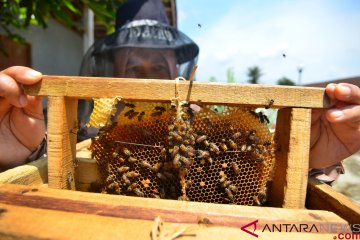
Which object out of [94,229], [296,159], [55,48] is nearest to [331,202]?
[296,159]

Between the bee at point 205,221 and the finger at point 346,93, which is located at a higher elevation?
the finger at point 346,93

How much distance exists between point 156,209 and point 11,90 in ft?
2.83

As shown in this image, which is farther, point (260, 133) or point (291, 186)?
point (260, 133)

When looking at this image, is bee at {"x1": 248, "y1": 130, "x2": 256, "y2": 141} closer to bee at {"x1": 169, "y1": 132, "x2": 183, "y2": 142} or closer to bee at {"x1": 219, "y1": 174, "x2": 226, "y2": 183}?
bee at {"x1": 219, "y1": 174, "x2": 226, "y2": 183}

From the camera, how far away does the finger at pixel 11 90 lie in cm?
122

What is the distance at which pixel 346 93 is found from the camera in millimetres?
1125

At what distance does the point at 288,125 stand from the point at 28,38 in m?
7.66

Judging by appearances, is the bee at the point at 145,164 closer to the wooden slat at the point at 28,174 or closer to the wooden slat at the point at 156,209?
the wooden slat at the point at 156,209

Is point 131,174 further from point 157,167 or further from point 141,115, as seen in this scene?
point 141,115

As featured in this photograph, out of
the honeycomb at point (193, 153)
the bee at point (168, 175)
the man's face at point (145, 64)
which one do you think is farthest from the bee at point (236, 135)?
the man's face at point (145, 64)

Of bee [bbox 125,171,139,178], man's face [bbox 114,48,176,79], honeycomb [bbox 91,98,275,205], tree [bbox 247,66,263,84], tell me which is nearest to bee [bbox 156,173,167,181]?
honeycomb [bbox 91,98,275,205]

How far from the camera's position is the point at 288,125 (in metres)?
1.28

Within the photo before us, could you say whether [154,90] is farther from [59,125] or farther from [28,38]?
[28,38]

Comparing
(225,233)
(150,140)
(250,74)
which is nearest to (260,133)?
(150,140)
